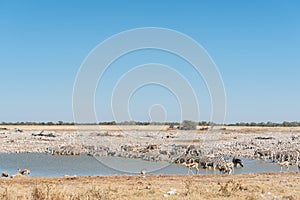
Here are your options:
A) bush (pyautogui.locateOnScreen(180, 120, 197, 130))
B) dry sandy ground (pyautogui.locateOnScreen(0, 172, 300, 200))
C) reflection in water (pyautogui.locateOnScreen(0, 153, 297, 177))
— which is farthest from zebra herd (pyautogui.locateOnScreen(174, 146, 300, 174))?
bush (pyautogui.locateOnScreen(180, 120, 197, 130))

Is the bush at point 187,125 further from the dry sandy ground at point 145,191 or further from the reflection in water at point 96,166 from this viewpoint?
the dry sandy ground at point 145,191

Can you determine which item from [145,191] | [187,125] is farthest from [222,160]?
[187,125]

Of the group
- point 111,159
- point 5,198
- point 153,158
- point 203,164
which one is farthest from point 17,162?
point 5,198

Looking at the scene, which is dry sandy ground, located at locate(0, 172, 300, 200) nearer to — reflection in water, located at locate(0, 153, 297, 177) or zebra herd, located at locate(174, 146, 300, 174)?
reflection in water, located at locate(0, 153, 297, 177)

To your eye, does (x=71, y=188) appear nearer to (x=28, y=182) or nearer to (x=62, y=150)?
(x=28, y=182)

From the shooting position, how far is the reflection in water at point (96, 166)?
25.4 metres

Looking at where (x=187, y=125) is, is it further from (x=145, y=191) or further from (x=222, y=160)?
(x=145, y=191)

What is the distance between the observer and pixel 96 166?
28.8 metres

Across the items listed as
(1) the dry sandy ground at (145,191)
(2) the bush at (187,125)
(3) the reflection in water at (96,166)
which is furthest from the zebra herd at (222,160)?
(2) the bush at (187,125)

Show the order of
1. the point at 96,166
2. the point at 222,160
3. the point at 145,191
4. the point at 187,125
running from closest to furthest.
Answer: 1. the point at 145,191
2. the point at 222,160
3. the point at 96,166
4. the point at 187,125

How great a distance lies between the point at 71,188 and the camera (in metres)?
15.2

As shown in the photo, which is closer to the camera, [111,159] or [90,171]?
[90,171]

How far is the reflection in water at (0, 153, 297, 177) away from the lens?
25438 millimetres

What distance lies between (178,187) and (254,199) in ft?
12.5
